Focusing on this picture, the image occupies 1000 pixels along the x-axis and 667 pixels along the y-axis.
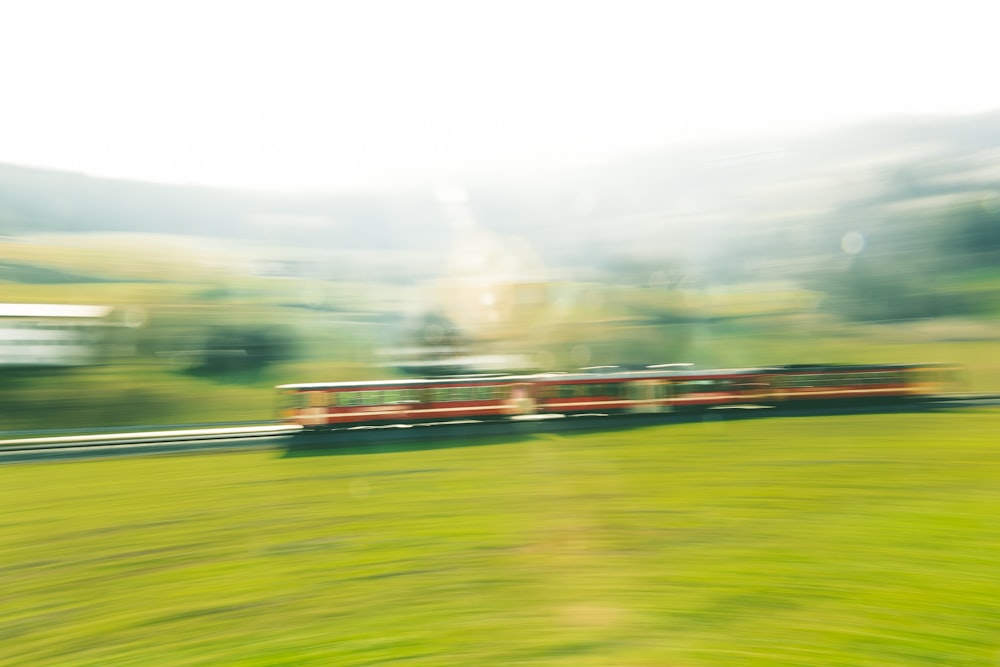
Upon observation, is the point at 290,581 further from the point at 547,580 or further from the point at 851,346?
the point at 851,346

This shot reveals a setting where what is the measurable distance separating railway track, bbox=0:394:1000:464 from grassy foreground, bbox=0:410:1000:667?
303 cm

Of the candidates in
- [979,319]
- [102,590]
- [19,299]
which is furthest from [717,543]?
[979,319]

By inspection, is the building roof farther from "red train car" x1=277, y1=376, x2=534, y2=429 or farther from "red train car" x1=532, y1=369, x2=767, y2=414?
"red train car" x1=532, y1=369, x2=767, y2=414

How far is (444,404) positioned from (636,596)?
11.2 meters

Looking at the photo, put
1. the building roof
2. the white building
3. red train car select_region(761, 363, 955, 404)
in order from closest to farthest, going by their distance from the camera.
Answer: red train car select_region(761, 363, 955, 404)
the white building
the building roof

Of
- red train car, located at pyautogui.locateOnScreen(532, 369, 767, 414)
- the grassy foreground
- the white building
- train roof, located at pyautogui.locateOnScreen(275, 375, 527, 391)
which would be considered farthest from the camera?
the white building

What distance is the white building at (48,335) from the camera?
28.6 m

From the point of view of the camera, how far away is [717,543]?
24.8ft

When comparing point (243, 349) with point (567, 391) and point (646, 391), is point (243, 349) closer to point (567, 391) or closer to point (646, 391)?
point (567, 391)

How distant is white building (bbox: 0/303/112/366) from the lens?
2856cm

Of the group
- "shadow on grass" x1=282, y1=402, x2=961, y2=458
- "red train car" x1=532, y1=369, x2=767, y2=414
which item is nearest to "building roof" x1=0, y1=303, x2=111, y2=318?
"shadow on grass" x1=282, y1=402, x2=961, y2=458

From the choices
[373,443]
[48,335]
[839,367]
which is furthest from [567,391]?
[48,335]

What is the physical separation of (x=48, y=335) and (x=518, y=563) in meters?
30.6

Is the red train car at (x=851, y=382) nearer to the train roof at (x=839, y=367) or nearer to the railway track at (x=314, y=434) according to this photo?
the train roof at (x=839, y=367)
